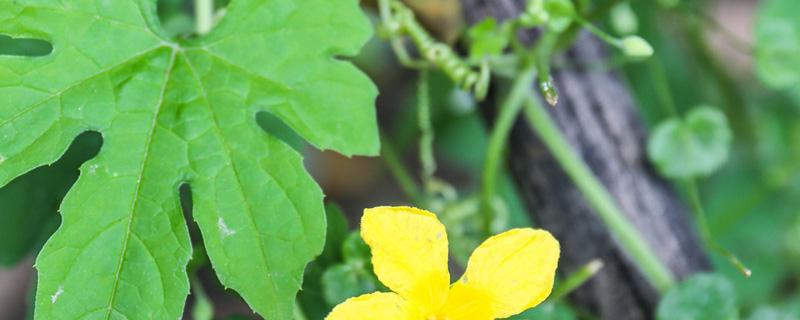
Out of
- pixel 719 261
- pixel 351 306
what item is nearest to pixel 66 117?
pixel 351 306

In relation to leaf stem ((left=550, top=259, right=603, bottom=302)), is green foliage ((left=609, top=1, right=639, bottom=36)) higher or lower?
higher

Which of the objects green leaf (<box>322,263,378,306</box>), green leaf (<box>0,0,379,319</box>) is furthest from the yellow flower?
green leaf (<box>322,263,378,306</box>)

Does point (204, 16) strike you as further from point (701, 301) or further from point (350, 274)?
point (701, 301)

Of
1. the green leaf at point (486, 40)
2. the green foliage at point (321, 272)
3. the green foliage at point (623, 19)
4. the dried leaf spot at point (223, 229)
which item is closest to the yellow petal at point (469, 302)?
the dried leaf spot at point (223, 229)

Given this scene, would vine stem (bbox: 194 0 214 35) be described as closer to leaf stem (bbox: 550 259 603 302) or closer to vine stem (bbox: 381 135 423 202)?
vine stem (bbox: 381 135 423 202)

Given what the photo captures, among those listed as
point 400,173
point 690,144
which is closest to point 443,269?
point 400,173

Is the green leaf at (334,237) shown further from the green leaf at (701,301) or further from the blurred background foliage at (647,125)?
the green leaf at (701,301)
